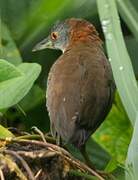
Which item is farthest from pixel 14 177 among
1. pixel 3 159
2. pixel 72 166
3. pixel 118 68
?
pixel 118 68

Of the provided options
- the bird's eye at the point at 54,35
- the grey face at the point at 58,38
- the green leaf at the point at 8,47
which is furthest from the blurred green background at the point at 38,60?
the bird's eye at the point at 54,35

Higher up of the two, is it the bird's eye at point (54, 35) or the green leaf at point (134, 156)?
the bird's eye at point (54, 35)

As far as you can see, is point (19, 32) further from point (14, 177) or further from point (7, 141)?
point (14, 177)

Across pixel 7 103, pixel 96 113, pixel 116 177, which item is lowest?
pixel 116 177

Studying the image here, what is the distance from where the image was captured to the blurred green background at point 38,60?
10.9 feet

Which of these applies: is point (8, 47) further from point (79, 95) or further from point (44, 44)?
point (79, 95)

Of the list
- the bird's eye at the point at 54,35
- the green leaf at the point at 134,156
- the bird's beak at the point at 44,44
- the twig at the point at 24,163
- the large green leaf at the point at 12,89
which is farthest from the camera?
the bird's eye at the point at 54,35

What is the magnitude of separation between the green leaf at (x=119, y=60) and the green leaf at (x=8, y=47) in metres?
0.75

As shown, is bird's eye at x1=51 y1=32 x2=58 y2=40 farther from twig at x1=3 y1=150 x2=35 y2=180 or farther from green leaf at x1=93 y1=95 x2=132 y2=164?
twig at x1=3 y1=150 x2=35 y2=180

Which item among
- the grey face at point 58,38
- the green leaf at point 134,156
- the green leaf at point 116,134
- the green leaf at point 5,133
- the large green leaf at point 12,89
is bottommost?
the green leaf at point 116,134

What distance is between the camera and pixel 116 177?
290cm

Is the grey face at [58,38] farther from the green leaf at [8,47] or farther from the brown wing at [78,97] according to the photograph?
the brown wing at [78,97]

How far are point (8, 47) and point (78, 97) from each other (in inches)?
22.2

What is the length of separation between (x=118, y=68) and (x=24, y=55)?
1.06 m
